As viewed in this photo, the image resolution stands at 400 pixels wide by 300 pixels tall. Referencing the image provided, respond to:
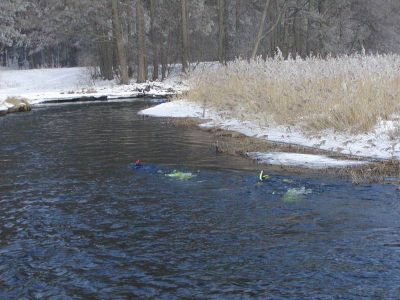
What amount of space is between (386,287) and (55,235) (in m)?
3.49

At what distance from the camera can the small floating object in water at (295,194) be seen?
7.12 m

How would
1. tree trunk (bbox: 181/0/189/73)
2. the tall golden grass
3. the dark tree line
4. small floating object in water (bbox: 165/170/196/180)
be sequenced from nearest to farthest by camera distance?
small floating object in water (bbox: 165/170/196/180), the tall golden grass, tree trunk (bbox: 181/0/189/73), the dark tree line

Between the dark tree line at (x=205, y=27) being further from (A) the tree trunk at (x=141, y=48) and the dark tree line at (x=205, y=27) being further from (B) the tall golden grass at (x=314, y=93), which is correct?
(B) the tall golden grass at (x=314, y=93)

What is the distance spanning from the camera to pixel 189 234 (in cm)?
589

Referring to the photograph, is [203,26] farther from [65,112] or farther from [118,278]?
[118,278]

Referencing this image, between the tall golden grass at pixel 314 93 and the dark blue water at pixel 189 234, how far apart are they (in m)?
2.67

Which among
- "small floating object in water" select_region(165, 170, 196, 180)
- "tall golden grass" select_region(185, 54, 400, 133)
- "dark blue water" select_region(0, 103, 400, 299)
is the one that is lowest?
"dark blue water" select_region(0, 103, 400, 299)

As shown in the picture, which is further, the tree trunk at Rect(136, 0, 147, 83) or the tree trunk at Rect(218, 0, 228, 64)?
the tree trunk at Rect(218, 0, 228, 64)

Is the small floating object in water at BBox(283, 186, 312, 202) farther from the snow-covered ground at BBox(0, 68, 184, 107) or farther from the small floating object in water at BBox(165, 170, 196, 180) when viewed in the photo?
the snow-covered ground at BBox(0, 68, 184, 107)

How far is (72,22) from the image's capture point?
40.3 meters

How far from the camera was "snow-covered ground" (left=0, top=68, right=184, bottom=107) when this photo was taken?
89.3 ft

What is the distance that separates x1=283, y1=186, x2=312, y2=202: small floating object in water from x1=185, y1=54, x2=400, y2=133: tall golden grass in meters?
3.73

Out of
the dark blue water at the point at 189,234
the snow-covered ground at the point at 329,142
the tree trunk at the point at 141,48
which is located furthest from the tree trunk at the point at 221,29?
the dark blue water at the point at 189,234

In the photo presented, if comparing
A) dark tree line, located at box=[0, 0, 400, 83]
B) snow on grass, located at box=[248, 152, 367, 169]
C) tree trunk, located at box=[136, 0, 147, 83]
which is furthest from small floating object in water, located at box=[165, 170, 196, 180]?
dark tree line, located at box=[0, 0, 400, 83]
